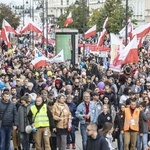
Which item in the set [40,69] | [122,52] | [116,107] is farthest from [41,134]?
[40,69]

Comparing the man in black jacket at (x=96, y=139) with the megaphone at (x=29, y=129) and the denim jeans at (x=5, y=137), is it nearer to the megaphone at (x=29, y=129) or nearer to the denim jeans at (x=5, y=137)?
the megaphone at (x=29, y=129)

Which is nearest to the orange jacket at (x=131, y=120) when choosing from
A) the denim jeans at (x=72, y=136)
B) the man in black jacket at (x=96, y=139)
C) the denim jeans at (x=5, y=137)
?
the denim jeans at (x=72, y=136)

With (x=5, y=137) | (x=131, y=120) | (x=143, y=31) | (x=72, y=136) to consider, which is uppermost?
(x=143, y=31)

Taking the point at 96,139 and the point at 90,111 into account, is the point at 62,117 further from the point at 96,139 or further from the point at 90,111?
the point at 96,139

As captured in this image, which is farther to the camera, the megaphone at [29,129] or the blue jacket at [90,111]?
the blue jacket at [90,111]

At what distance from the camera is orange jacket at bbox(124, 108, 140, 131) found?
1280cm

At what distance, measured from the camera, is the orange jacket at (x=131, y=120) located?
42.0ft

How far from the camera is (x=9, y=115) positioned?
12922mm

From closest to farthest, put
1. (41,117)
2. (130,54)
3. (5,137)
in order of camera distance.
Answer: (41,117)
(5,137)
(130,54)

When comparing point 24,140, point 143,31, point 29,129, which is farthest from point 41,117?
point 143,31

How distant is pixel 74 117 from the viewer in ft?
46.1

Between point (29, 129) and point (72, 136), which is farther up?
point (29, 129)

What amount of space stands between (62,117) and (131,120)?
4.52 ft

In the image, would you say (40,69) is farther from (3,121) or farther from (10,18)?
(10,18)
